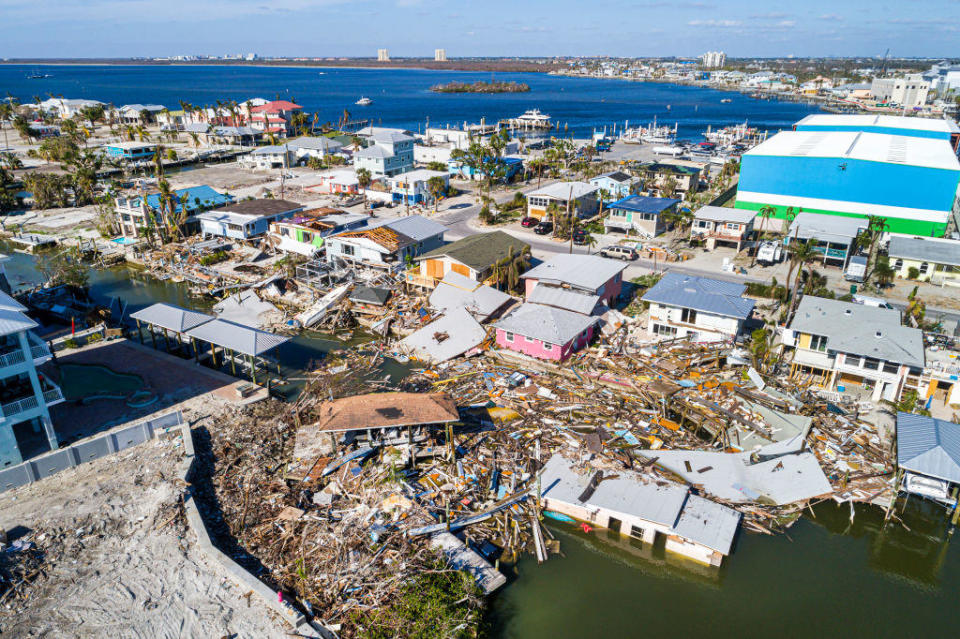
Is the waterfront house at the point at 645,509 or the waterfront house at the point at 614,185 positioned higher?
the waterfront house at the point at 614,185

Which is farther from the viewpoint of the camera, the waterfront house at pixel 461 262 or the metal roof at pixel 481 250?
the metal roof at pixel 481 250

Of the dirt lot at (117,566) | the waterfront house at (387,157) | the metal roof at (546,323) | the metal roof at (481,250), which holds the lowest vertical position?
the dirt lot at (117,566)

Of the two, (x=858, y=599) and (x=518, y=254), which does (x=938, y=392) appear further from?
(x=518, y=254)

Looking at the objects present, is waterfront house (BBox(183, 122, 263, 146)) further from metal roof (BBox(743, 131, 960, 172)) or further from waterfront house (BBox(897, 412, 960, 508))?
waterfront house (BBox(897, 412, 960, 508))

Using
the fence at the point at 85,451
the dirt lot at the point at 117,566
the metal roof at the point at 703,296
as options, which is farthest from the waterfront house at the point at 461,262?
the dirt lot at the point at 117,566

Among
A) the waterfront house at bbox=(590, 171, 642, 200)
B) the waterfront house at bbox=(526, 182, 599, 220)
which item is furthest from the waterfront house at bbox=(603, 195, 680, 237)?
the waterfront house at bbox=(590, 171, 642, 200)

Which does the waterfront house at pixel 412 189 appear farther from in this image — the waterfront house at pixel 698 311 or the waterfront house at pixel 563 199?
the waterfront house at pixel 698 311
